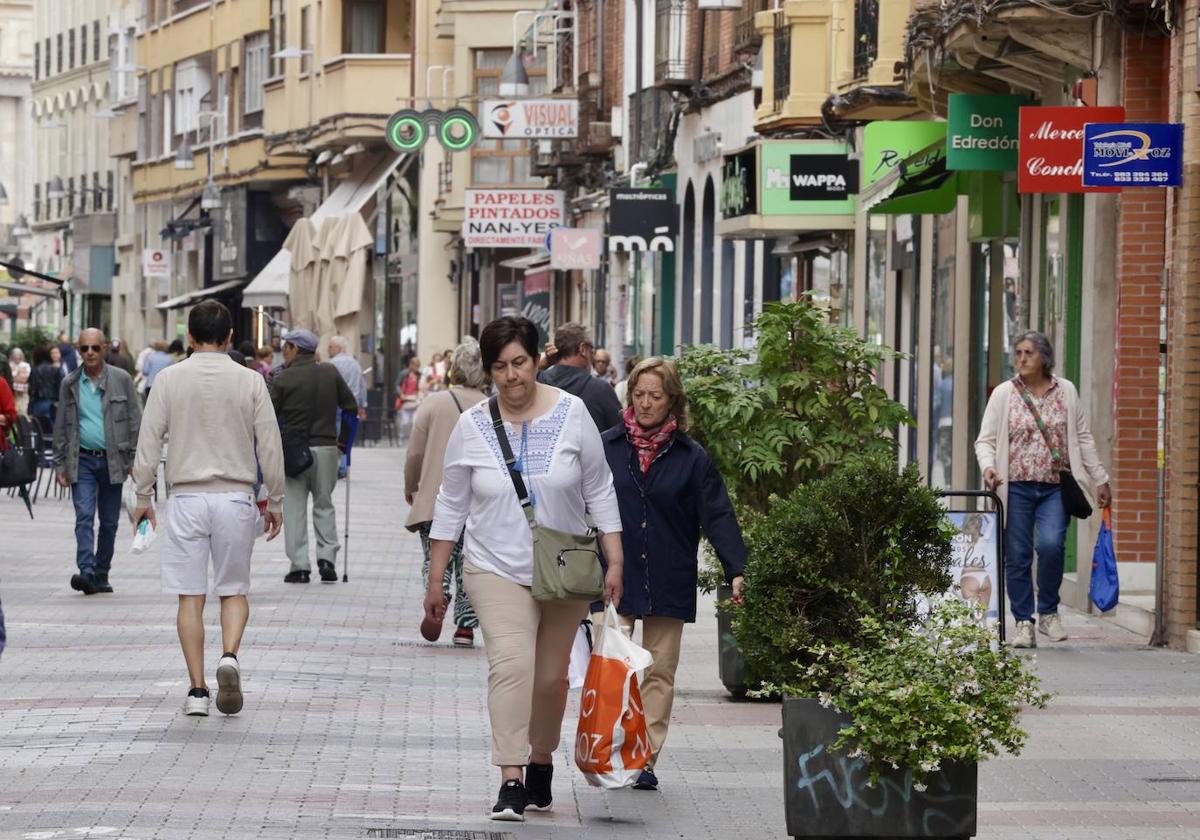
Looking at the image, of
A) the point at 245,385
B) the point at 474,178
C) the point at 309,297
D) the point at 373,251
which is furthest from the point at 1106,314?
the point at 373,251

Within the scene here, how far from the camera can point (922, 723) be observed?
27.9ft

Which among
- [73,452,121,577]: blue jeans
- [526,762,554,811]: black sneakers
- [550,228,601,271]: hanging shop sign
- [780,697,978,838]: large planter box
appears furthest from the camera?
[550,228,601,271]: hanging shop sign

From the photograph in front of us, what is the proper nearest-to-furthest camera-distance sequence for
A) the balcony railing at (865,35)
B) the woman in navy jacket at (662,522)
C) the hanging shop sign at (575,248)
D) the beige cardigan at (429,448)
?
the woman in navy jacket at (662,522)
the beige cardigan at (429,448)
the balcony railing at (865,35)
the hanging shop sign at (575,248)

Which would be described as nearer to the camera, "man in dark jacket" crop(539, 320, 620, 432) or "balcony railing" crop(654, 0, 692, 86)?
"man in dark jacket" crop(539, 320, 620, 432)

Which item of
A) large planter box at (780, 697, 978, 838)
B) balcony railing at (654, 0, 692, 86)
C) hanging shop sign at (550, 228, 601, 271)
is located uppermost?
balcony railing at (654, 0, 692, 86)

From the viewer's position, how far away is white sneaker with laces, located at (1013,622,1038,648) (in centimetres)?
1564

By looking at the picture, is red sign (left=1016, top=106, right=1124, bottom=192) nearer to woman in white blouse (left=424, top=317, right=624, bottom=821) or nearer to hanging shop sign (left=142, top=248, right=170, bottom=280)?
woman in white blouse (left=424, top=317, right=624, bottom=821)

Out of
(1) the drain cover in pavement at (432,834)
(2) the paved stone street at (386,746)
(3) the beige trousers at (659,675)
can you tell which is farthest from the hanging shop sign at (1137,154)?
(1) the drain cover in pavement at (432,834)

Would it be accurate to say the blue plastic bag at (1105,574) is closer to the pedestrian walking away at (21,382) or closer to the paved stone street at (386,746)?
the paved stone street at (386,746)

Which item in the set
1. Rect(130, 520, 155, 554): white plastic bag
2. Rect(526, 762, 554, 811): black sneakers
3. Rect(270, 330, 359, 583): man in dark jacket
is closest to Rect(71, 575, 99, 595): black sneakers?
Rect(270, 330, 359, 583): man in dark jacket

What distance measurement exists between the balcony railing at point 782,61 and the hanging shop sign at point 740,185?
2.08 ft

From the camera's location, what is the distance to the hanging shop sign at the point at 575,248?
38.7 m

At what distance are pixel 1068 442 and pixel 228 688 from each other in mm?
5610

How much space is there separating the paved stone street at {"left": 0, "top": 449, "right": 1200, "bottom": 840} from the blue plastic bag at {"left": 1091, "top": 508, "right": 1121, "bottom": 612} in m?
0.31
